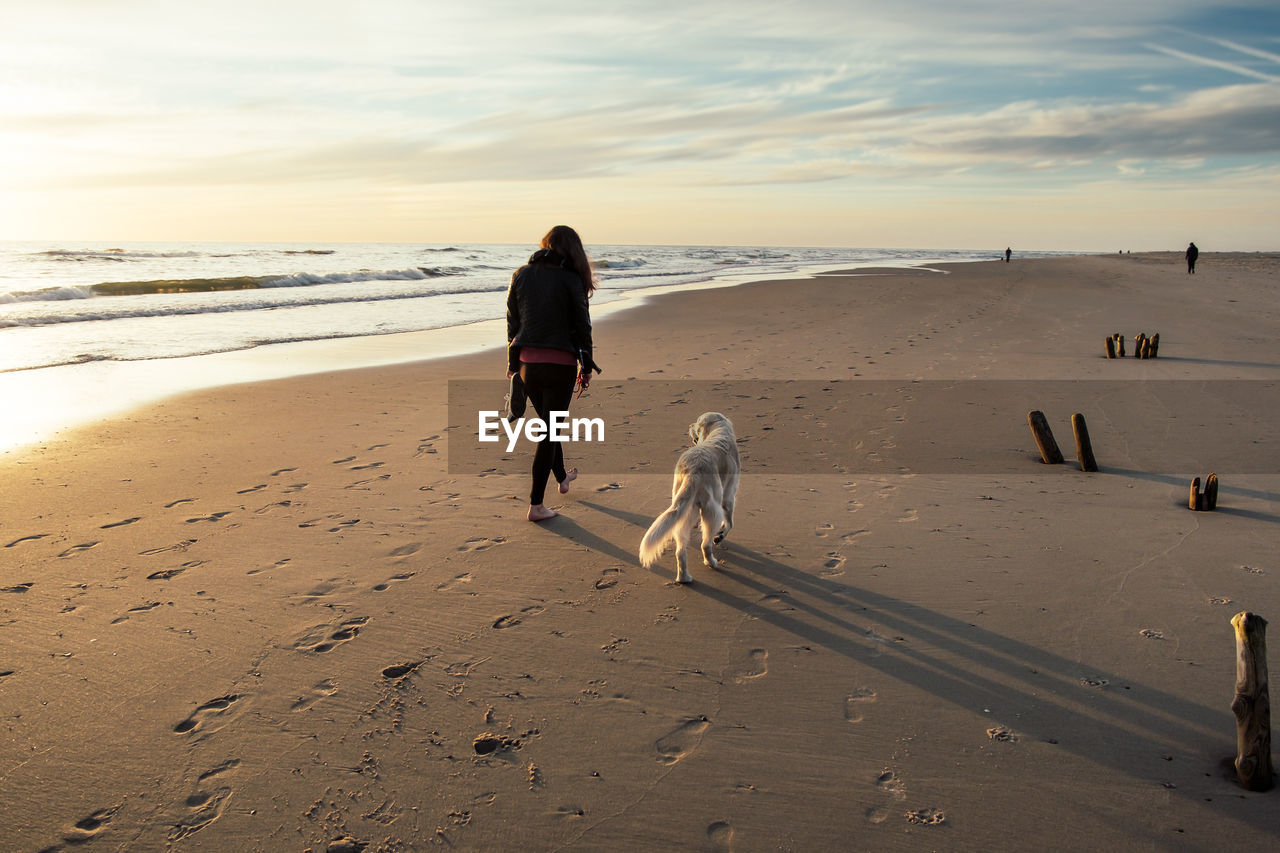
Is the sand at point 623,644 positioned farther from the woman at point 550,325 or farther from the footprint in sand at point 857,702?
the woman at point 550,325

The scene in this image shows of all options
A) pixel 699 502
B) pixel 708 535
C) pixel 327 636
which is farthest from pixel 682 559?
pixel 327 636

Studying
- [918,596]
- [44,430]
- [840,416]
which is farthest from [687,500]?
[44,430]

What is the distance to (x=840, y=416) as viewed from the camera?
8.84m

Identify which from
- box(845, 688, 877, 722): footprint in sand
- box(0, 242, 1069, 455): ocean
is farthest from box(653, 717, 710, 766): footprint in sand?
box(0, 242, 1069, 455): ocean

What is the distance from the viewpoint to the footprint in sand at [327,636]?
150 inches

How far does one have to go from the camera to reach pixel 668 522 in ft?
14.7

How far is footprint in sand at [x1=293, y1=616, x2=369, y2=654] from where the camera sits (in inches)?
150

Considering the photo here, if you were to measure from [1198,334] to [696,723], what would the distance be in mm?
15962

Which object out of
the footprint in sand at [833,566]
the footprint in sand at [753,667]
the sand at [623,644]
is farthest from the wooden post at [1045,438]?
the footprint in sand at [753,667]

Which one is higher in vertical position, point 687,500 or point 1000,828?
point 687,500

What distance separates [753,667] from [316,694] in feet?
6.77

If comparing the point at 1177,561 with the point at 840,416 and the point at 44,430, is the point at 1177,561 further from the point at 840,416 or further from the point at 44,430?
the point at 44,430

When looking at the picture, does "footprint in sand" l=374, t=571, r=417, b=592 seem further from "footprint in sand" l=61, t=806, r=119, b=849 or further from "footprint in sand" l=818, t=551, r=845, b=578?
"footprint in sand" l=818, t=551, r=845, b=578

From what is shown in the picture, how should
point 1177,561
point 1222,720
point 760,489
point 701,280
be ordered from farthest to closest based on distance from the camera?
point 701,280, point 760,489, point 1177,561, point 1222,720
